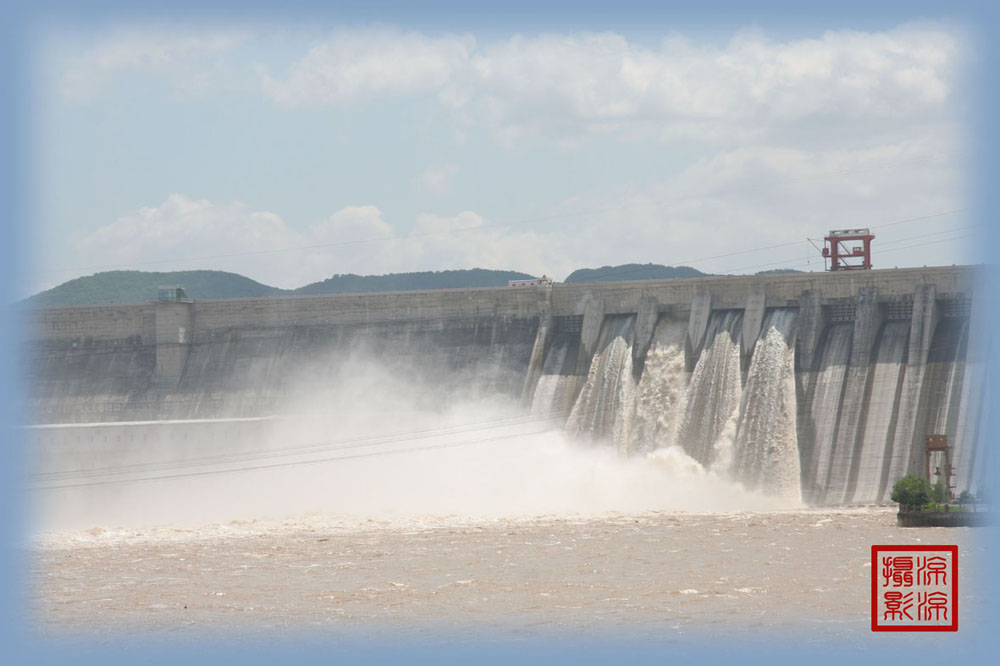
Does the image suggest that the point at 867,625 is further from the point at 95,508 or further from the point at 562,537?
the point at 95,508

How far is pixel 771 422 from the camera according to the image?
145ft

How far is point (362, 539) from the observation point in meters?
36.7

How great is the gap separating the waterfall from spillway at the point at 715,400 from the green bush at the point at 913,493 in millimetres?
8918

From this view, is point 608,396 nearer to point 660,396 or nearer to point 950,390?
point 660,396

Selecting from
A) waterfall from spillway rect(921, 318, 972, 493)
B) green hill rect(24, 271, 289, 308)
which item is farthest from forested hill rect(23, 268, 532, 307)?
waterfall from spillway rect(921, 318, 972, 493)

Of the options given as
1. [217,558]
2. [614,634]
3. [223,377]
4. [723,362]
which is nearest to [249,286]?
[223,377]

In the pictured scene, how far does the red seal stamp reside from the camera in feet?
68.1

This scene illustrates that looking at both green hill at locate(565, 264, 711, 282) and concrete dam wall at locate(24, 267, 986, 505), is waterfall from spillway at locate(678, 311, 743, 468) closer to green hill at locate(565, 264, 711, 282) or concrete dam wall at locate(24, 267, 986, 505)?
concrete dam wall at locate(24, 267, 986, 505)

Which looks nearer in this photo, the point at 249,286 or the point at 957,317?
the point at 957,317

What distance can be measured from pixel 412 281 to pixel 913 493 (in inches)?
5172

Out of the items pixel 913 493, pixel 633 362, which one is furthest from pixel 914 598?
pixel 633 362

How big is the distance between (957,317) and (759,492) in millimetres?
8758

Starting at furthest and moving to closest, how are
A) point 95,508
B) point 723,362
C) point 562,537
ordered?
point 95,508
point 723,362
point 562,537

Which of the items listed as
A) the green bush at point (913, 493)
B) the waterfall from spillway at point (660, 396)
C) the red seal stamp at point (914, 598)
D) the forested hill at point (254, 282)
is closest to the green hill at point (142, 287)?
the forested hill at point (254, 282)
